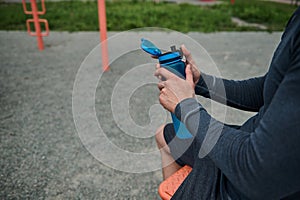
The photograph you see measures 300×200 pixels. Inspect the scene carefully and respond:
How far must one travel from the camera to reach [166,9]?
671 cm

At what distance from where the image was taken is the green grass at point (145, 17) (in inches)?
210

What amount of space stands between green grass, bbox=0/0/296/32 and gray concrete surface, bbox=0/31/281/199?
0.97 meters

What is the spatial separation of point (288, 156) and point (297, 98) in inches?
4.7

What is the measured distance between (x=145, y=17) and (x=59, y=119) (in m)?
3.98

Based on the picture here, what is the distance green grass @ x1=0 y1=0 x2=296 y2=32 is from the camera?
534cm

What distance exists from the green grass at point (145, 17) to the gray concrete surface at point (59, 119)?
3.19 feet

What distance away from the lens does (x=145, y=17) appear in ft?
19.3

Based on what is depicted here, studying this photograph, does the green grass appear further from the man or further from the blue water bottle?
the man

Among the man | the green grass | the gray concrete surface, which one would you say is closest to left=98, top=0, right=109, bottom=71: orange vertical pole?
the gray concrete surface

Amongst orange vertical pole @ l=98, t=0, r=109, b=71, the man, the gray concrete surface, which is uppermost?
the man

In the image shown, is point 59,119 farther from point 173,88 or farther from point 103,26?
point 173,88

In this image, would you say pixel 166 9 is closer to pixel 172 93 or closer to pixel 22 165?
pixel 22 165

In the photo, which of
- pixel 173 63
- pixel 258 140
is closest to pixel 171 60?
pixel 173 63

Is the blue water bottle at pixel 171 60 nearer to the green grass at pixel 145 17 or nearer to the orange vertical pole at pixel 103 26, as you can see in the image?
the orange vertical pole at pixel 103 26
